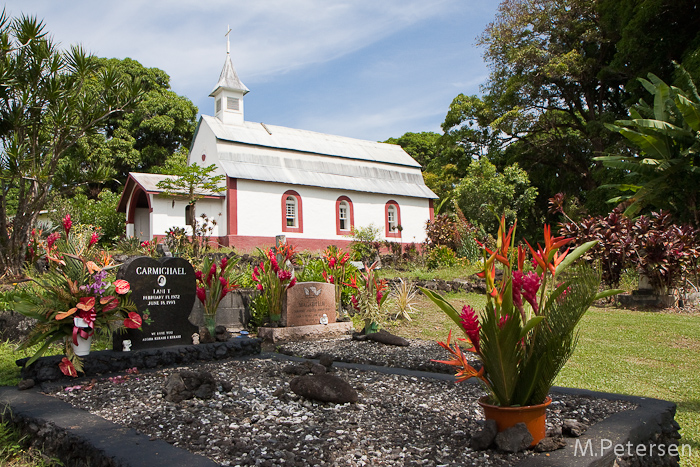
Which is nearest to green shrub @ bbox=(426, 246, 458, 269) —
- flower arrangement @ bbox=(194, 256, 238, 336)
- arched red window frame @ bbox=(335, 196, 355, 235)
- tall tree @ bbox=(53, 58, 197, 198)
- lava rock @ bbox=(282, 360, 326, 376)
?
arched red window frame @ bbox=(335, 196, 355, 235)

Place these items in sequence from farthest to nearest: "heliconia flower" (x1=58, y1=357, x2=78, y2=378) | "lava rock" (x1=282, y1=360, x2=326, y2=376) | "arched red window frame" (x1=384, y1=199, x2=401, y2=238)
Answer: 1. "arched red window frame" (x1=384, y1=199, x2=401, y2=238)
2. "lava rock" (x1=282, y1=360, x2=326, y2=376)
3. "heliconia flower" (x1=58, y1=357, x2=78, y2=378)

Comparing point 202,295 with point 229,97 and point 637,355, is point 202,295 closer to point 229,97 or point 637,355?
point 637,355

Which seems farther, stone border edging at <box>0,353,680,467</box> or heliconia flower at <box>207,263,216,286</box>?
heliconia flower at <box>207,263,216,286</box>

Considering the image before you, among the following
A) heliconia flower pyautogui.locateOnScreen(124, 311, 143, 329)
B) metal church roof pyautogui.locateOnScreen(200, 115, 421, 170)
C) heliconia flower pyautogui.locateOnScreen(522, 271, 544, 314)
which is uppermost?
metal church roof pyautogui.locateOnScreen(200, 115, 421, 170)

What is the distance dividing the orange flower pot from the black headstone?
13.8ft

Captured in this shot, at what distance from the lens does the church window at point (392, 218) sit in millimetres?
28156

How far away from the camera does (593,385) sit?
→ 530 centimetres

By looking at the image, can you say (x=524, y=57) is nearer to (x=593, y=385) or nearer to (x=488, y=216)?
(x=488, y=216)

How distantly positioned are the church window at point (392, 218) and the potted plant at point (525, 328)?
985 inches

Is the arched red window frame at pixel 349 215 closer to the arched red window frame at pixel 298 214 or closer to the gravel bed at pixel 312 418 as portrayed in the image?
the arched red window frame at pixel 298 214

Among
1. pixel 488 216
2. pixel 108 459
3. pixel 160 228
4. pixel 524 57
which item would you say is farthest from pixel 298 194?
pixel 108 459

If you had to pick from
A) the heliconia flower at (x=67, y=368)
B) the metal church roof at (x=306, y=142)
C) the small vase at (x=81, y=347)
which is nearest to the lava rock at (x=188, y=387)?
the heliconia flower at (x=67, y=368)

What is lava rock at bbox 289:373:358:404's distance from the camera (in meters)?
4.05

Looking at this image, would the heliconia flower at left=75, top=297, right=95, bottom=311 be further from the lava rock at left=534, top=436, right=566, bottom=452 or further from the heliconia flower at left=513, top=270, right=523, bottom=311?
the lava rock at left=534, top=436, right=566, bottom=452
